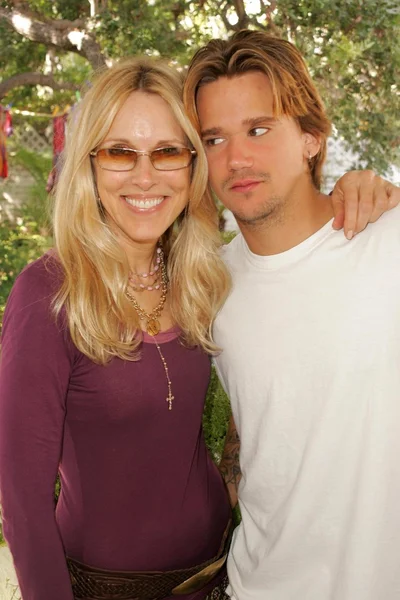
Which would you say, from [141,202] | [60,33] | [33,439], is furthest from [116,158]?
[60,33]

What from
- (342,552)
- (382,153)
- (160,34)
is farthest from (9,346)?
(382,153)

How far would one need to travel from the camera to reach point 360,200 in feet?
6.31

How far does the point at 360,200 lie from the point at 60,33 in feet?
15.3

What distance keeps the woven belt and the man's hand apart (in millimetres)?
1092

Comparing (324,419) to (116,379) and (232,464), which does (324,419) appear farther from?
(232,464)

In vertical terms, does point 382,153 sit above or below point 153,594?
above

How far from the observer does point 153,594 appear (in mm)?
1873

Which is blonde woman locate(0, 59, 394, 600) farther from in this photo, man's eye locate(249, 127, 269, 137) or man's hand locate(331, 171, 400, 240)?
man's hand locate(331, 171, 400, 240)

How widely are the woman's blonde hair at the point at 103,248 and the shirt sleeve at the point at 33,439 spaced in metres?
0.08

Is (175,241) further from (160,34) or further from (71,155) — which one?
(160,34)

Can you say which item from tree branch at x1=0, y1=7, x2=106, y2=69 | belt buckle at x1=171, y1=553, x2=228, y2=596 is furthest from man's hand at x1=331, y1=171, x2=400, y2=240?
tree branch at x1=0, y1=7, x2=106, y2=69

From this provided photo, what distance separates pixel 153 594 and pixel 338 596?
515 millimetres

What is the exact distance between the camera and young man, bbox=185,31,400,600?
178 cm

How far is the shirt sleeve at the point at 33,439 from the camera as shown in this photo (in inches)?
63.3
